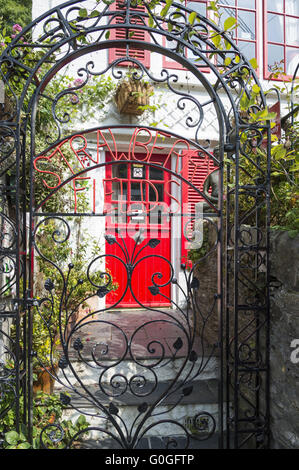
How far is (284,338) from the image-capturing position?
182 cm

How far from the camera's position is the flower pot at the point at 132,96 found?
3.81 m

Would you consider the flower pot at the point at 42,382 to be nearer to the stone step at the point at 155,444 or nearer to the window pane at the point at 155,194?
the stone step at the point at 155,444

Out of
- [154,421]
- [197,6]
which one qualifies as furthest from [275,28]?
[154,421]

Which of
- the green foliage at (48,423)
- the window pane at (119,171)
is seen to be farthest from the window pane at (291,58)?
the green foliage at (48,423)

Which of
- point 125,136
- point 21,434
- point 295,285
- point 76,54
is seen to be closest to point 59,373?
point 21,434

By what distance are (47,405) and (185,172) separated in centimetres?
332

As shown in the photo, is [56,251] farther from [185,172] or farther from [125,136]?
[185,172]

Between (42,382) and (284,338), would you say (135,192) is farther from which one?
(284,338)

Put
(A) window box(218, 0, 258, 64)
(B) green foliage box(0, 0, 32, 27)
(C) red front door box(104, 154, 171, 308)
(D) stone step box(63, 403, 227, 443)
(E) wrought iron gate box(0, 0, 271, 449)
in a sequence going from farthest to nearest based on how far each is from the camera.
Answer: (B) green foliage box(0, 0, 32, 27)
(A) window box(218, 0, 258, 64)
(C) red front door box(104, 154, 171, 308)
(D) stone step box(63, 403, 227, 443)
(E) wrought iron gate box(0, 0, 271, 449)

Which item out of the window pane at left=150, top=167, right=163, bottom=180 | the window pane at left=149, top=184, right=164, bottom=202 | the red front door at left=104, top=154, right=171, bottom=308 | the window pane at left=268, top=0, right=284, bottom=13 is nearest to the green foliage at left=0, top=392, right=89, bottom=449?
the red front door at left=104, top=154, right=171, bottom=308

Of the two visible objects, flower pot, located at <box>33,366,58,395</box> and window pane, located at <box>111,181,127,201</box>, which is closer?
flower pot, located at <box>33,366,58,395</box>

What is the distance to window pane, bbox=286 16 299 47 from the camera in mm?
4758

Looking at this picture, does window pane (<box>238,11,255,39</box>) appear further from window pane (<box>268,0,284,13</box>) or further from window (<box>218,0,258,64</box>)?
window pane (<box>268,0,284,13</box>)

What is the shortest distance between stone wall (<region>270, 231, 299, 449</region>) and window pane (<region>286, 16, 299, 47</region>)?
4315 mm
